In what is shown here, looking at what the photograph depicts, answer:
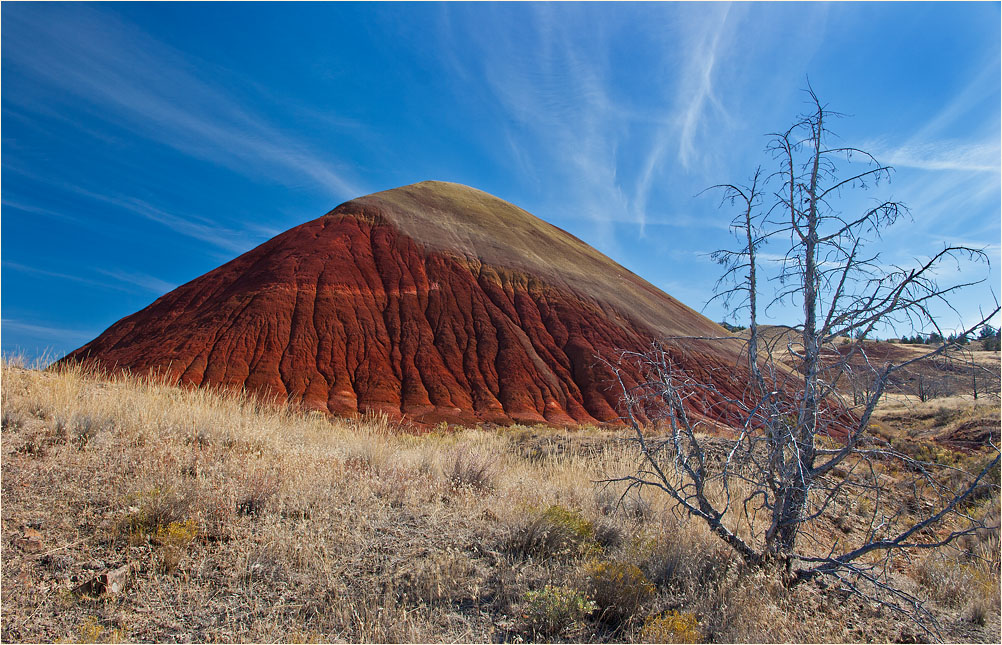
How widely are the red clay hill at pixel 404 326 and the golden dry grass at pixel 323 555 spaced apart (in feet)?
80.4

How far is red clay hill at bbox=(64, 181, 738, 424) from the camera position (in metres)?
33.4

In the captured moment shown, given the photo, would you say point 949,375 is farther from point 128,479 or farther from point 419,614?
point 128,479

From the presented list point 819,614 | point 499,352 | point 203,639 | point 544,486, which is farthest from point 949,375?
point 499,352

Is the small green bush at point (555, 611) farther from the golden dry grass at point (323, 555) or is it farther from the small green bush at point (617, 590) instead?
the small green bush at point (617, 590)

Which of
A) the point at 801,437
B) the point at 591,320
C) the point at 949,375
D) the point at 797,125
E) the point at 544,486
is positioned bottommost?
the point at 544,486

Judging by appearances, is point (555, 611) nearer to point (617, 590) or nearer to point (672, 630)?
point (617, 590)

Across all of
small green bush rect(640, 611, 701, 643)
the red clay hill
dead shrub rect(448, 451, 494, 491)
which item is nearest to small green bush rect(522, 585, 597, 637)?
small green bush rect(640, 611, 701, 643)

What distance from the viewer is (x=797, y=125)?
16.5 ft

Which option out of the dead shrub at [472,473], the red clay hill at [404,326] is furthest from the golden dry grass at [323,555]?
the red clay hill at [404,326]

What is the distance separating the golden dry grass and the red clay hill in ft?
80.4

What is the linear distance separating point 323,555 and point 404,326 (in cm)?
3533

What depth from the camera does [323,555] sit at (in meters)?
4.11

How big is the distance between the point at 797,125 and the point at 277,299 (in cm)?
3846

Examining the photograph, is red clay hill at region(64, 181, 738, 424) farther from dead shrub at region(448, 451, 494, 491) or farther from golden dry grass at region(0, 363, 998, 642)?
golden dry grass at region(0, 363, 998, 642)
